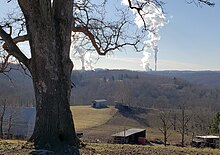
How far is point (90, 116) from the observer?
95250 millimetres

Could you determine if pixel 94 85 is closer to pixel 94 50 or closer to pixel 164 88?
pixel 164 88

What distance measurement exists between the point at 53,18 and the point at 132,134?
42778mm

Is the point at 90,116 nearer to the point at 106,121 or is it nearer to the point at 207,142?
the point at 106,121

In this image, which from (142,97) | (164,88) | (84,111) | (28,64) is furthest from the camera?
(164,88)

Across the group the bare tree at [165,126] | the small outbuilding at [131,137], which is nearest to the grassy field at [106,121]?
the bare tree at [165,126]

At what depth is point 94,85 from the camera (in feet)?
469

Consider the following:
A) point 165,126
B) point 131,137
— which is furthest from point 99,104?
point 165,126

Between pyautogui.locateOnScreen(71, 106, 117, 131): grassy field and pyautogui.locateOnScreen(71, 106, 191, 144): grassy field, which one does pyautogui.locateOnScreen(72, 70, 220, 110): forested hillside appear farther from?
pyautogui.locateOnScreen(71, 106, 191, 144): grassy field

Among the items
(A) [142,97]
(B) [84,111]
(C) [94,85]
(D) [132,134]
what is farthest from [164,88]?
(D) [132,134]

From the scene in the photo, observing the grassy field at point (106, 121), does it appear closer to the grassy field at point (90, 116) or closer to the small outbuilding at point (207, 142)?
the grassy field at point (90, 116)

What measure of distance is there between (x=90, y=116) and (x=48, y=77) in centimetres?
8804

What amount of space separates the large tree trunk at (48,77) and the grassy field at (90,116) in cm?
6886

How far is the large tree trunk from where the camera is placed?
7734 mm

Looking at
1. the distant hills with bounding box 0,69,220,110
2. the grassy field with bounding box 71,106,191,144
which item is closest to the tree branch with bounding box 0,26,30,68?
the grassy field with bounding box 71,106,191,144
